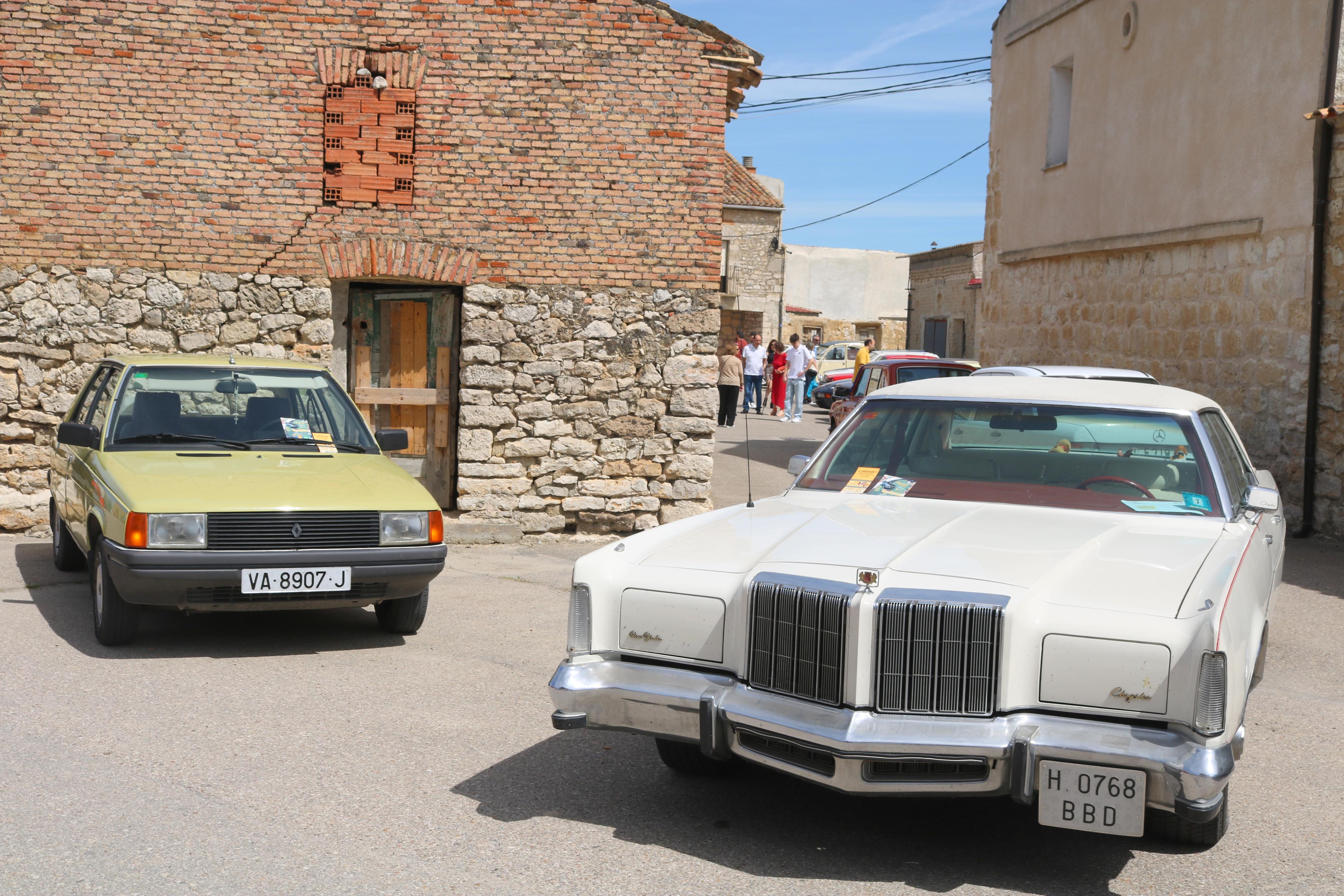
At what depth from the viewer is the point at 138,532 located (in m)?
6.12

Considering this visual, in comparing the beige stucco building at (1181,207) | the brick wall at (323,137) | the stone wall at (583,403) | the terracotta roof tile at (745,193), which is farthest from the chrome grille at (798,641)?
the terracotta roof tile at (745,193)

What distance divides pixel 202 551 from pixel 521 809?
2.74 meters

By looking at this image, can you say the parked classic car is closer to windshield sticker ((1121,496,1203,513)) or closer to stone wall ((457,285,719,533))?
stone wall ((457,285,719,533))

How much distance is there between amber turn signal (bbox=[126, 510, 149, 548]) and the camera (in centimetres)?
612

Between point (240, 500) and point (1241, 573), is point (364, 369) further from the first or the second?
point (1241, 573)

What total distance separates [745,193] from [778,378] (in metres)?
13.8

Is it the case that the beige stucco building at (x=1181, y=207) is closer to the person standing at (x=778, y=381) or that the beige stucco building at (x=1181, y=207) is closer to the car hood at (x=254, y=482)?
the car hood at (x=254, y=482)

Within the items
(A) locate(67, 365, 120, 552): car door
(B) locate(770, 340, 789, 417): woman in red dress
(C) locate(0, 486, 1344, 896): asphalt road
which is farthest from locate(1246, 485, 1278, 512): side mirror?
(B) locate(770, 340, 789, 417): woman in red dress

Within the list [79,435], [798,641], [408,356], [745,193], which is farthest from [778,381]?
[798,641]

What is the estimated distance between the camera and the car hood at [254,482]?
249 inches

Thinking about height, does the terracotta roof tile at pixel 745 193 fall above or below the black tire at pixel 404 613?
above

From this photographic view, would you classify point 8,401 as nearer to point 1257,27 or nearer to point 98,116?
point 98,116

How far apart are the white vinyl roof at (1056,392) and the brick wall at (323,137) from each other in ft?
18.0

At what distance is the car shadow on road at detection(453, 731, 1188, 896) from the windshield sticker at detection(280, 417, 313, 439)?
3292 mm
